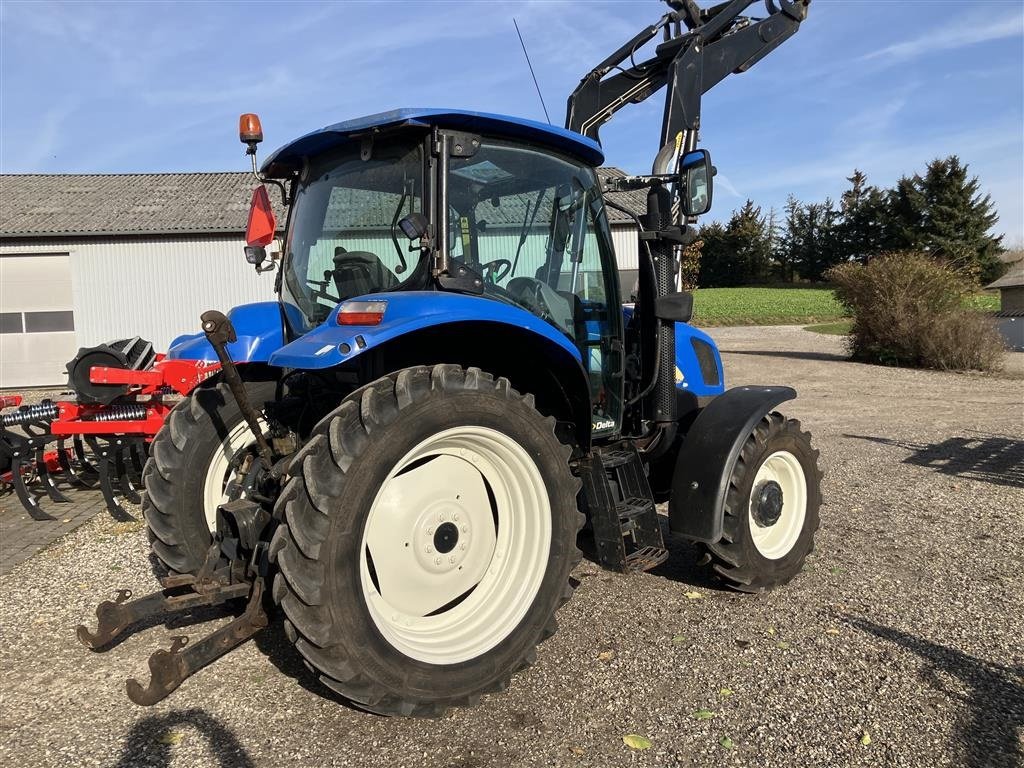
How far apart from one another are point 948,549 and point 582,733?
319 centimetres

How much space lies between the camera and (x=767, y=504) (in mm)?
3973

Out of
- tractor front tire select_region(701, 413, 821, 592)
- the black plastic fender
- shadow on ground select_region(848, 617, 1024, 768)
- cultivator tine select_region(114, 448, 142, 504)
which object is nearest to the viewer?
shadow on ground select_region(848, 617, 1024, 768)

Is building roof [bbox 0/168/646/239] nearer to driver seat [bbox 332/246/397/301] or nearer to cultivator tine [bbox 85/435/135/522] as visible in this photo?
cultivator tine [bbox 85/435/135/522]

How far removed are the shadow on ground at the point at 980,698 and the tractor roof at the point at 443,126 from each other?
2.64 meters

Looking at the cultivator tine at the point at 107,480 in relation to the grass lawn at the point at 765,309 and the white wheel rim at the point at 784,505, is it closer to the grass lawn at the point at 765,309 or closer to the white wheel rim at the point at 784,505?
the white wheel rim at the point at 784,505

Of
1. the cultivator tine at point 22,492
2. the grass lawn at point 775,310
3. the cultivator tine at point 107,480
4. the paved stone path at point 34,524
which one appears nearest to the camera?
the paved stone path at point 34,524

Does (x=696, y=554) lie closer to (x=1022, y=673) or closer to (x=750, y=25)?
(x=1022, y=673)

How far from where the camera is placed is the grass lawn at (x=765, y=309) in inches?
1344

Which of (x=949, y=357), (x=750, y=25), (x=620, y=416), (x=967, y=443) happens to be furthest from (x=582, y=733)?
(x=949, y=357)

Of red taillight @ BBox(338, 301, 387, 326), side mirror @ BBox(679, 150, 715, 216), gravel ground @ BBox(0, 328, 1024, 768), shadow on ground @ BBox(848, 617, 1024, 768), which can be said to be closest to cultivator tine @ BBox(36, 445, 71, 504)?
gravel ground @ BBox(0, 328, 1024, 768)

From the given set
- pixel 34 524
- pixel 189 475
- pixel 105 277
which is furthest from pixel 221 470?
pixel 105 277

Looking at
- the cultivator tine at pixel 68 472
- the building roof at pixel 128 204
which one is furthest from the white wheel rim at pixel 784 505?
the building roof at pixel 128 204

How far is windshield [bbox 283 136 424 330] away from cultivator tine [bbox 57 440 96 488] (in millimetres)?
4388

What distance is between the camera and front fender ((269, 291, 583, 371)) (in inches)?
102
